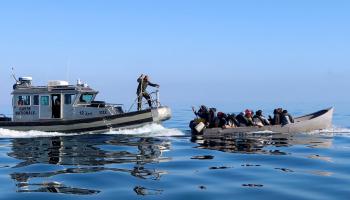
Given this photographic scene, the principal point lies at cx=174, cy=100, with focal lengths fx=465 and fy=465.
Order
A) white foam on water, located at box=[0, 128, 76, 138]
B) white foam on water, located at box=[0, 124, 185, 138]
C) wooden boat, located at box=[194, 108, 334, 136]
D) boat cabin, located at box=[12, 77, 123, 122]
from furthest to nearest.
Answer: boat cabin, located at box=[12, 77, 123, 122] < wooden boat, located at box=[194, 108, 334, 136] < white foam on water, located at box=[0, 124, 185, 138] < white foam on water, located at box=[0, 128, 76, 138]

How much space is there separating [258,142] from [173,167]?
29.7ft

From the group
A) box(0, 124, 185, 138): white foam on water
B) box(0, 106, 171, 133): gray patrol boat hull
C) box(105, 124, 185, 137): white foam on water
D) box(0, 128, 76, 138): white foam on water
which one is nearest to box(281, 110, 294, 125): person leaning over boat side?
box(105, 124, 185, 137): white foam on water

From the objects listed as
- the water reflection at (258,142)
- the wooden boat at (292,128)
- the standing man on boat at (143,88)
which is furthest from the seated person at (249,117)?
the standing man on boat at (143,88)

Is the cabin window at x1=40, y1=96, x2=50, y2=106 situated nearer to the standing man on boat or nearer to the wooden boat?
the standing man on boat

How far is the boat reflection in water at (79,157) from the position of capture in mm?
13078

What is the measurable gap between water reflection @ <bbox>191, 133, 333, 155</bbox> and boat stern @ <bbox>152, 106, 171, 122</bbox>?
7.47 feet

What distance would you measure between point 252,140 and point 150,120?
6.17m

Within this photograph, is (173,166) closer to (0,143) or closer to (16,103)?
(0,143)

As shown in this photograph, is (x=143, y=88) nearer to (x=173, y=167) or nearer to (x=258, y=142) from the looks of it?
(x=258, y=142)

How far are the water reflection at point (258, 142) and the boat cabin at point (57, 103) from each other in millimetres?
6266

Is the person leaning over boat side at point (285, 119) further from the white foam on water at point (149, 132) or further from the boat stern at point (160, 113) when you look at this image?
the boat stern at point (160, 113)

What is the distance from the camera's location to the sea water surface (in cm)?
1177

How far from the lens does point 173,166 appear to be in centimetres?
1594

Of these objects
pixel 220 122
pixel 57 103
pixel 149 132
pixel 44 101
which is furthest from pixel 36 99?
pixel 220 122
